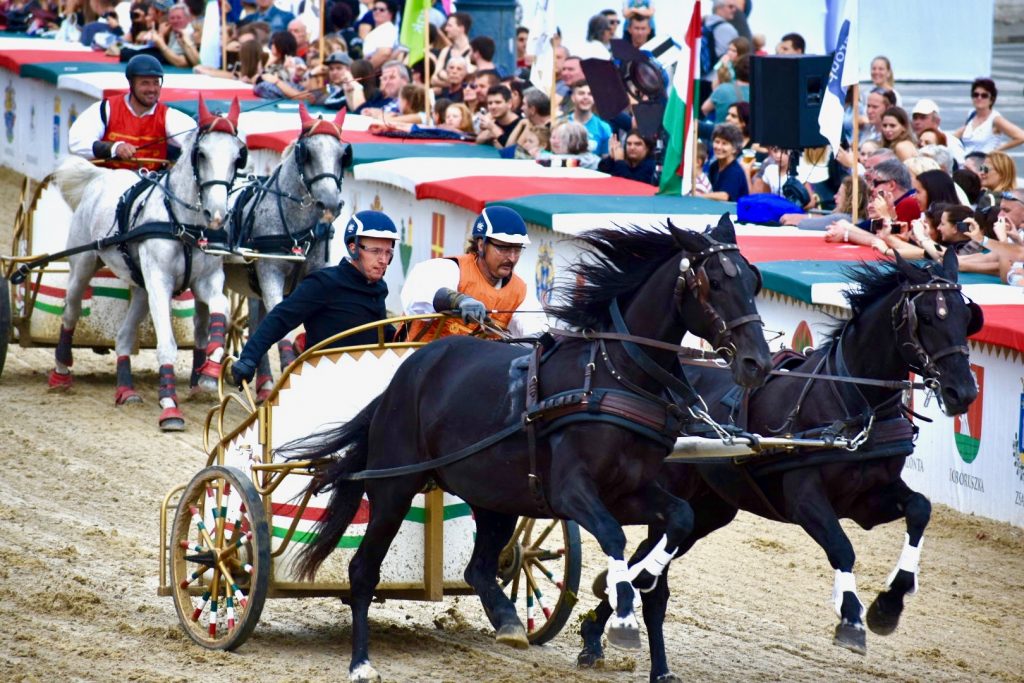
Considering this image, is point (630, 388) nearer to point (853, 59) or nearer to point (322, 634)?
point (322, 634)

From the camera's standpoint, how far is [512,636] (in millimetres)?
6344

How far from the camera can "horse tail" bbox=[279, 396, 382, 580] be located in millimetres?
6676

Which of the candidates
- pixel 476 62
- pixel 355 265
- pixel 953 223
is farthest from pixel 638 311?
pixel 476 62

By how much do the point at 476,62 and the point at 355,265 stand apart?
10727 millimetres

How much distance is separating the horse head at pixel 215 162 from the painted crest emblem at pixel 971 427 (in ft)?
16.3

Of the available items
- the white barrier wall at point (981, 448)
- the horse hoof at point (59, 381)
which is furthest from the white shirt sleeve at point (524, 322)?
the horse hoof at point (59, 381)

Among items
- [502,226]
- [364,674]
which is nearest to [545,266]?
[502,226]

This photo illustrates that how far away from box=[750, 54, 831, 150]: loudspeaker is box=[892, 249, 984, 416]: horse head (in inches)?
248

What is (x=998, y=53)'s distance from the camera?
26.1 meters

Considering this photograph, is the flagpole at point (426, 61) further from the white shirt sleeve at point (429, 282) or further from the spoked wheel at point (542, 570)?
the spoked wheel at point (542, 570)

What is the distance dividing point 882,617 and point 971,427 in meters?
3.36

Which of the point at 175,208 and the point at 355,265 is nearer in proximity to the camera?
the point at 355,265

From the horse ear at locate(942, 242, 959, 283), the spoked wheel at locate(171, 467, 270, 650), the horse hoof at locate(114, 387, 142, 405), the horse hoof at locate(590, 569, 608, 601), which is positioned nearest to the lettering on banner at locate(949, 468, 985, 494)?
the horse ear at locate(942, 242, 959, 283)

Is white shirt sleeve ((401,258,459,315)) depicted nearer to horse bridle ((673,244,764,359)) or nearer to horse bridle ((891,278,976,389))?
horse bridle ((673,244,764,359))
